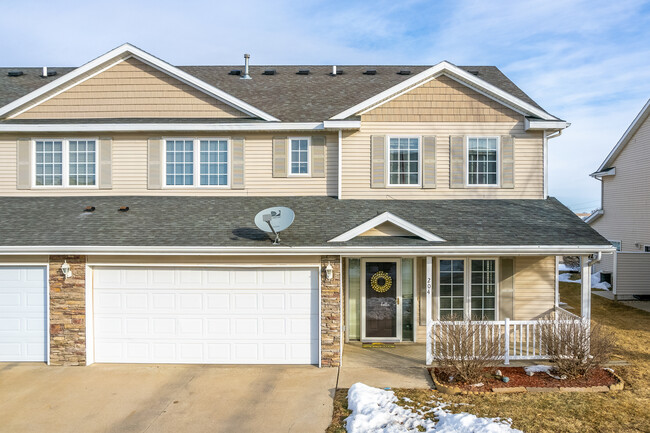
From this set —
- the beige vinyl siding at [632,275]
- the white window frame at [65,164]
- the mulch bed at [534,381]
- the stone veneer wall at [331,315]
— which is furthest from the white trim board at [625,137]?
the white window frame at [65,164]

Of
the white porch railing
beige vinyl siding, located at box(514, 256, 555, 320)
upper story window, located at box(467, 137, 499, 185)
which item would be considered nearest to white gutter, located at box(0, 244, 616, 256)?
the white porch railing

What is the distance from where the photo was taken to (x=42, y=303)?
902cm

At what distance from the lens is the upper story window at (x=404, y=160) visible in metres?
11.1

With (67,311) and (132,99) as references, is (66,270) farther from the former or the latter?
(132,99)

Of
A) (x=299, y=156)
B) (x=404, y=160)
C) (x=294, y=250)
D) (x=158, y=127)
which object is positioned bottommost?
(x=294, y=250)

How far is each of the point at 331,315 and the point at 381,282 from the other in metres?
2.00

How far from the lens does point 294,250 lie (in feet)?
28.2

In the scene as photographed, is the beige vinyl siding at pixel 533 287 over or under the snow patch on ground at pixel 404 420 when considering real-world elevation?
over

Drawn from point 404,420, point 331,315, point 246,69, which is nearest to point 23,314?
point 331,315

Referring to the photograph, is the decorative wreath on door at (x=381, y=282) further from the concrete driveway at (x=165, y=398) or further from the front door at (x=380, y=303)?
the concrete driveway at (x=165, y=398)

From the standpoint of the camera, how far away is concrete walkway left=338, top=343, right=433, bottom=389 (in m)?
7.82

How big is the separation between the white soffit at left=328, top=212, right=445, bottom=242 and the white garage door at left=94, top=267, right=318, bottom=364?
0.98 meters

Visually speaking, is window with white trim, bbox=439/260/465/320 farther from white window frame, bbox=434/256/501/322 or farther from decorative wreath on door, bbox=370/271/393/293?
decorative wreath on door, bbox=370/271/393/293

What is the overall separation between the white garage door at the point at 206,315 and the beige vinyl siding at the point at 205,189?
275 centimetres
